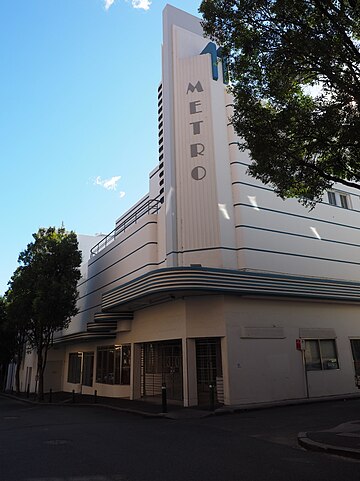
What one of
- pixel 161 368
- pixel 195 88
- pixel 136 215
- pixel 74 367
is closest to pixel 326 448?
pixel 161 368

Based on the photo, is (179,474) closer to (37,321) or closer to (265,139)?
(265,139)

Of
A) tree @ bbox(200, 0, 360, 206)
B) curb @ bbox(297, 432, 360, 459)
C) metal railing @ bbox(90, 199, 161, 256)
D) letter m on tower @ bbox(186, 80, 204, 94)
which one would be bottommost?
curb @ bbox(297, 432, 360, 459)

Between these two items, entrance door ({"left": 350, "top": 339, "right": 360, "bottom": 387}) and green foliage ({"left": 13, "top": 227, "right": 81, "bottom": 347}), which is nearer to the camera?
entrance door ({"left": 350, "top": 339, "right": 360, "bottom": 387})

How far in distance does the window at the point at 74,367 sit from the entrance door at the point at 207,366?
55.5 feet

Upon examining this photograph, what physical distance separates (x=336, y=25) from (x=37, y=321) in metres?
25.2

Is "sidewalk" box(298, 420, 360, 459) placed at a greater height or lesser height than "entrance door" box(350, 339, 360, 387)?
lesser

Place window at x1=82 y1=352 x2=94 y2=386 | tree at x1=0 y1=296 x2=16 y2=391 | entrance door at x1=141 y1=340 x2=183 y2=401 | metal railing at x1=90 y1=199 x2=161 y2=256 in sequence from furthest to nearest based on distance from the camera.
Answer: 1. tree at x1=0 y1=296 x2=16 y2=391
2. window at x1=82 y1=352 x2=94 y2=386
3. metal railing at x1=90 y1=199 x2=161 y2=256
4. entrance door at x1=141 y1=340 x2=183 y2=401

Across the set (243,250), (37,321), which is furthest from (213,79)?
(37,321)

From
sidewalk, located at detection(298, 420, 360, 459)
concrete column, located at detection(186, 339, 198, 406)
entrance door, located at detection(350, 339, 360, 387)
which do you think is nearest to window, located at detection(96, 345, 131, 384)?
concrete column, located at detection(186, 339, 198, 406)

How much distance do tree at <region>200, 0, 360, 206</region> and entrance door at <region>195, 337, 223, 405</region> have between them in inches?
329

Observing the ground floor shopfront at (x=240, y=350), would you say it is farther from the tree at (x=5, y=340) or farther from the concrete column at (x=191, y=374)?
the tree at (x=5, y=340)

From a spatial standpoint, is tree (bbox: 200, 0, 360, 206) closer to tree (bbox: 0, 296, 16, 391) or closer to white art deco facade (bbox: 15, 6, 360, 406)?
white art deco facade (bbox: 15, 6, 360, 406)

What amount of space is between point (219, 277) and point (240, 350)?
3.39 metres

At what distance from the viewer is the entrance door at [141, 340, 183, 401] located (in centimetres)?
1855
